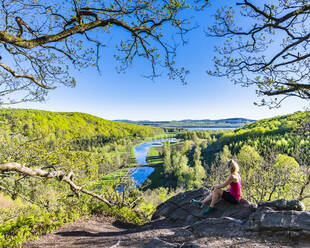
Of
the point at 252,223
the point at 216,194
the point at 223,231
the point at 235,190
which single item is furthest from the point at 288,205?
the point at 223,231

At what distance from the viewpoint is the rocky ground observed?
352 cm

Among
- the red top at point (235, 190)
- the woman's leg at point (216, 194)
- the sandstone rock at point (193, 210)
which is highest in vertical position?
the red top at point (235, 190)

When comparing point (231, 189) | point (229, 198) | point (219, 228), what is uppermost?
point (231, 189)

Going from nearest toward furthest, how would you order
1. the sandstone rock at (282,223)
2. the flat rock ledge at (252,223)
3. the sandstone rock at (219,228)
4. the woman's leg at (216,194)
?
1. the sandstone rock at (282,223)
2. the flat rock ledge at (252,223)
3. the sandstone rock at (219,228)
4. the woman's leg at (216,194)

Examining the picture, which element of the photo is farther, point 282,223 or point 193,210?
point 193,210

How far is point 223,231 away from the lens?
420cm

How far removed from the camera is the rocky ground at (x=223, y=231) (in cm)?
352

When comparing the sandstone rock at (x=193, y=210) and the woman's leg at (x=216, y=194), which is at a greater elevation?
the woman's leg at (x=216, y=194)

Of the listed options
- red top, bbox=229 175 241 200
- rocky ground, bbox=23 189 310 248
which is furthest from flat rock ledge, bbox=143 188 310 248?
red top, bbox=229 175 241 200

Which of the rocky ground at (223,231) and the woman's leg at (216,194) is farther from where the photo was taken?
the woman's leg at (216,194)

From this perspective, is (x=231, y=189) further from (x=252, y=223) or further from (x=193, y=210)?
(x=193, y=210)

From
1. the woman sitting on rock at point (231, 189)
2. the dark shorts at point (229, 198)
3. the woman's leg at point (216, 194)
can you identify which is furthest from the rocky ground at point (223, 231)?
the woman's leg at point (216, 194)

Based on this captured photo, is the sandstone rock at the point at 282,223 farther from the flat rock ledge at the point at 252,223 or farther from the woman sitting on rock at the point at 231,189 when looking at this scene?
the woman sitting on rock at the point at 231,189

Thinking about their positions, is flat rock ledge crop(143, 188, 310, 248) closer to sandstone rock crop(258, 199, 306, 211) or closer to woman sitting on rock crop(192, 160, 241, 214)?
sandstone rock crop(258, 199, 306, 211)
